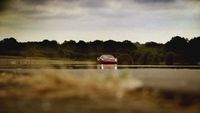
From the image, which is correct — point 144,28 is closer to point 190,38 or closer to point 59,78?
point 190,38

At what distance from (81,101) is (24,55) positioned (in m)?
13.1

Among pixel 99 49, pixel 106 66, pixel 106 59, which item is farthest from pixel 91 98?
pixel 106 66

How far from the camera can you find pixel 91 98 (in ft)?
30.8

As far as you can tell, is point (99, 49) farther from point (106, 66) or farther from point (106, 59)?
point (106, 66)

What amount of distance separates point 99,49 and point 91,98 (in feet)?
35.9

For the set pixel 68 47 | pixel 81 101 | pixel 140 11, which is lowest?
pixel 81 101

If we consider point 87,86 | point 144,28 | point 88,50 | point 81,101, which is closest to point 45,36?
point 88,50

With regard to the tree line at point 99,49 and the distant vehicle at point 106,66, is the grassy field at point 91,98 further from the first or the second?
the distant vehicle at point 106,66

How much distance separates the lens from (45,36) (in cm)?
1841

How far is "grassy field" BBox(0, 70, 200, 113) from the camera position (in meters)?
8.20

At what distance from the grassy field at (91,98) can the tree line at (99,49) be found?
700cm

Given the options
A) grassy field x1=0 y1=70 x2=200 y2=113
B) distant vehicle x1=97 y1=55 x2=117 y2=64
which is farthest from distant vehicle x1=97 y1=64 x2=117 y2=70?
grassy field x1=0 y1=70 x2=200 y2=113

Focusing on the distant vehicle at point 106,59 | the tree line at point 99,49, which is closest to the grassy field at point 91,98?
the tree line at point 99,49

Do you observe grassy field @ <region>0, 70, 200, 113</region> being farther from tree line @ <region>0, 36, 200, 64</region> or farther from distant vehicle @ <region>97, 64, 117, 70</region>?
distant vehicle @ <region>97, 64, 117, 70</region>
